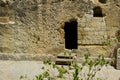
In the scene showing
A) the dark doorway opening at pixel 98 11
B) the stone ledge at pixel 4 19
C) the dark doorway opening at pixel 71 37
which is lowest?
the dark doorway opening at pixel 71 37

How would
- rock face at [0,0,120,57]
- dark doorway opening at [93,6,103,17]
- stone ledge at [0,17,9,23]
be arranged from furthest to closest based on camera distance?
stone ledge at [0,17,9,23]
dark doorway opening at [93,6,103,17]
rock face at [0,0,120,57]

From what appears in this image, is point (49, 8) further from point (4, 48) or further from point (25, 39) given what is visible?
point (4, 48)

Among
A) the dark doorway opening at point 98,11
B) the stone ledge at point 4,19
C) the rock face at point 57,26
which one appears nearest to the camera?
the rock face at point 57,26

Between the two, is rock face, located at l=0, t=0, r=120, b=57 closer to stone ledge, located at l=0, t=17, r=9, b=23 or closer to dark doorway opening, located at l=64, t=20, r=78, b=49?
stone ledge, located at l=0, t=17, r=9, b=23

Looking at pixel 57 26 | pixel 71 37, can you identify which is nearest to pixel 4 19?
pixel 57 26

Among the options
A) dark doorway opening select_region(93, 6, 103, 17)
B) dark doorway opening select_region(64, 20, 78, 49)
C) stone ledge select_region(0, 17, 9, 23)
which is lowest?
dark doorway opening select_region(64, 20, 78, 49)

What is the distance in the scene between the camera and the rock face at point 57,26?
456 inches

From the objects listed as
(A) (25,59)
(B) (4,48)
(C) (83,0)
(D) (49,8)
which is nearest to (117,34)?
(C) (83,0)

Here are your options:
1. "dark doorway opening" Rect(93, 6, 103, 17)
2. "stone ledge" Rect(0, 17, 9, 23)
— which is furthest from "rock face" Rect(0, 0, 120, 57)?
"stone ledge" Rect(0, 17, 9, 23)

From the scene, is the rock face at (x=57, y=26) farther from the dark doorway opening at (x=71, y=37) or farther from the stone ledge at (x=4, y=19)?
the dark doorway opening at (x=71, y=37)

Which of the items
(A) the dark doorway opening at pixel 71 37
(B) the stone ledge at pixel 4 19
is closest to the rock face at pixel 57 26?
(B) the stone ledge at pixel 4 19

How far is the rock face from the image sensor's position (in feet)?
38.0

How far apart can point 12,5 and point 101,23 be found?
3.96 m

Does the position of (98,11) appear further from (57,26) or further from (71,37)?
(71,37)
